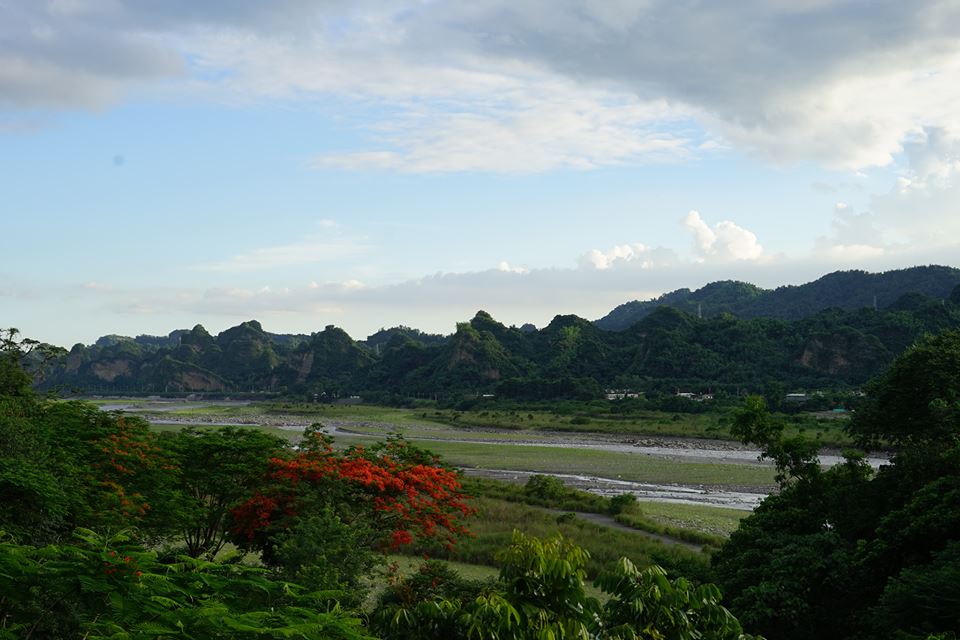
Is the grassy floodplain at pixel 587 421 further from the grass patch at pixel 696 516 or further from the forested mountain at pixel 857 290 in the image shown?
the forested mountain at pixel 857 290

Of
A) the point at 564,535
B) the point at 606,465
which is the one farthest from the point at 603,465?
the point at 564,535

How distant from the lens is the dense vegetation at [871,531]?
11.5m

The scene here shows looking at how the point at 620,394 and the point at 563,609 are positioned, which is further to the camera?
the point at 620,394

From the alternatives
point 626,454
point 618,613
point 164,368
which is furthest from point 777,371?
point 164,368

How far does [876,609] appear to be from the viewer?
1164 cm

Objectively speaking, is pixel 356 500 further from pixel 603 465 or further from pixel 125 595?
pixel 603 465

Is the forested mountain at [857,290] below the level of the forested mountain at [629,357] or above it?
above

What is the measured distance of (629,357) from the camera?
438 ft

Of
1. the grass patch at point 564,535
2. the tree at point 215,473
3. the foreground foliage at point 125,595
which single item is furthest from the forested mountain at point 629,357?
the foreground foliage at point 125,595

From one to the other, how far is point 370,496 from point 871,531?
933 centimetres

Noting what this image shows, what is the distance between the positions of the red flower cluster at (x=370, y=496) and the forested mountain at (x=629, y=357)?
62.5 m

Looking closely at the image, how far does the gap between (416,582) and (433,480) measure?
4.27 meters

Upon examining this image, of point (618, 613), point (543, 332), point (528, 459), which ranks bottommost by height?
point (528, 459)

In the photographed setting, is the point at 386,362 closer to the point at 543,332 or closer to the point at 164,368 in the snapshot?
the point at 543,332
